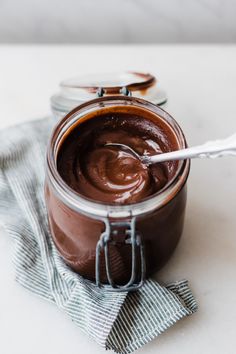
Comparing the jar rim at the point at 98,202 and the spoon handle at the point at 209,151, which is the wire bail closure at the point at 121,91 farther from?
the spoon handle at the point at 209,151

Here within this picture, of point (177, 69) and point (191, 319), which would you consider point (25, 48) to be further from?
point (191, 319)

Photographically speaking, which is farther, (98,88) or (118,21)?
(118,21)

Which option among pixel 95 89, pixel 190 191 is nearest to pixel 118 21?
pixel 95 89

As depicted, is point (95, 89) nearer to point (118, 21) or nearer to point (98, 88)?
point (98, 88)

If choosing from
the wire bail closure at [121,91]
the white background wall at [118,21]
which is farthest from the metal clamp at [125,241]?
the white background wall at [118,21]

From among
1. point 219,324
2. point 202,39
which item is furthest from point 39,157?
point 202,39

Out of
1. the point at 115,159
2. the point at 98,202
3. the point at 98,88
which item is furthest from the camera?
the point at 98,88
